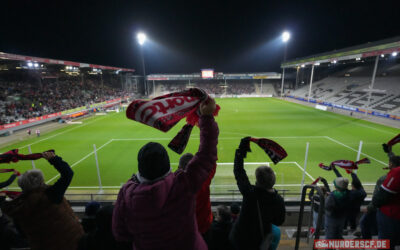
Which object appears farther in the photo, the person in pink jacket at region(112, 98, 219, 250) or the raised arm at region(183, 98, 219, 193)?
the raised arm at region(183, 98, 219, 193)

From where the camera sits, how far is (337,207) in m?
3.15

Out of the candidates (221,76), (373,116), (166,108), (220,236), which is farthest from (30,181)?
(221,76)

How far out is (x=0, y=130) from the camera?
62.0 feet

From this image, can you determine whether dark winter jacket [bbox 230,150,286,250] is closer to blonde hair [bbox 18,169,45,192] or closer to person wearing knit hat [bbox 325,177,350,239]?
person wearing knit hat [bbox 325,177,350,239]

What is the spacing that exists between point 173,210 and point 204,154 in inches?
18.4

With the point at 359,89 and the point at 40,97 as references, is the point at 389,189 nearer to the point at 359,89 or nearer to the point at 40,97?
the point at 40,97

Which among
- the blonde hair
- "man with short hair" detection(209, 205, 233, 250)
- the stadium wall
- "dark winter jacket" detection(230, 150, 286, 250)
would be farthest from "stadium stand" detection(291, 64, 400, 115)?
the blonde hair

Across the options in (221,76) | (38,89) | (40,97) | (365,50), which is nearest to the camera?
(365,50)

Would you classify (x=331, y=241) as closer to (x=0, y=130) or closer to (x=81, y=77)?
(x=0, y=130)

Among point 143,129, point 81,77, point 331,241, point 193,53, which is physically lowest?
point 143,129

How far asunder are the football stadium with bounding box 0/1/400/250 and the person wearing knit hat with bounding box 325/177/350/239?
0.02 metres

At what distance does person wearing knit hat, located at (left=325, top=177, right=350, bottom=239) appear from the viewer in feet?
10.3

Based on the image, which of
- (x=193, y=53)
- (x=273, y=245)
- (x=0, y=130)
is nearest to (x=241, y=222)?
(x=273, y=245)

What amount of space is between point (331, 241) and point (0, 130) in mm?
27140
